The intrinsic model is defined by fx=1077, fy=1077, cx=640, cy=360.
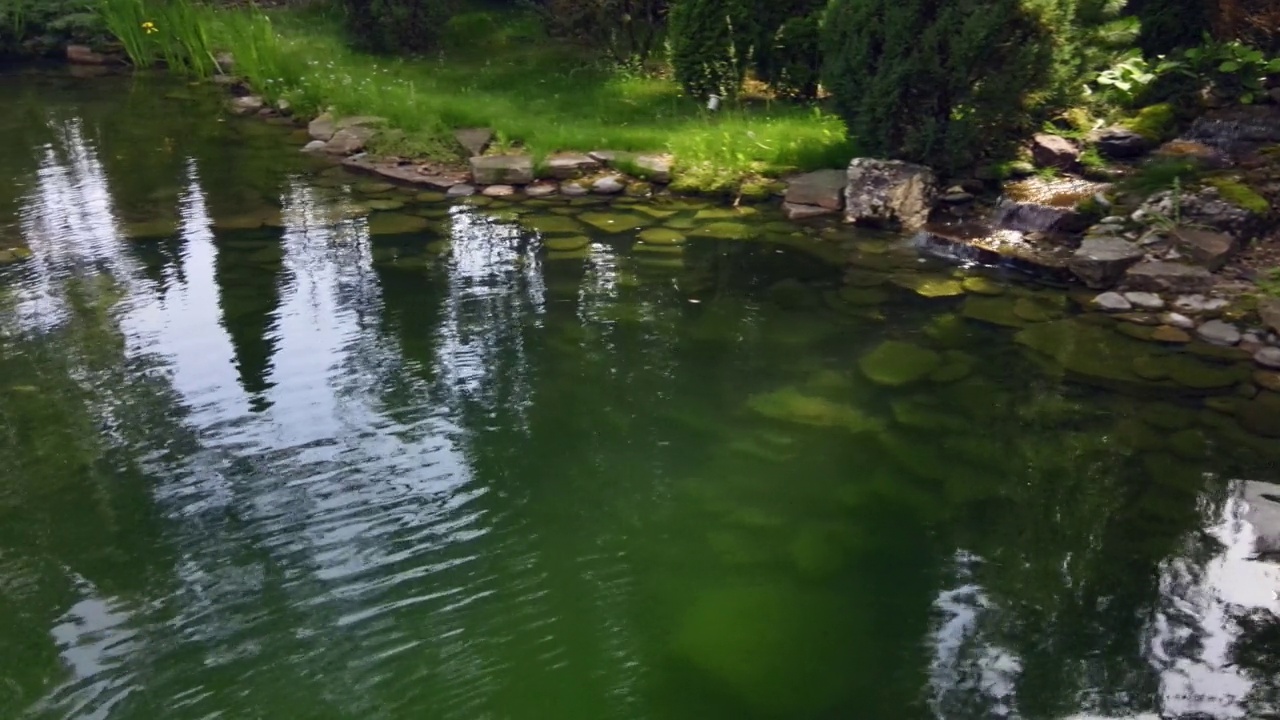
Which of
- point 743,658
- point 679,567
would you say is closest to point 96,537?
point 679,567

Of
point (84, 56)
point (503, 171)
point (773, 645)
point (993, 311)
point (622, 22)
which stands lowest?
point (773, 645)

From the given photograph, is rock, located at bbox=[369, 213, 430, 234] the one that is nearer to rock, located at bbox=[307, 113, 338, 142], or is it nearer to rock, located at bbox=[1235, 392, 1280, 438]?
rock, located at bbox=[307, 113, 338, 142]

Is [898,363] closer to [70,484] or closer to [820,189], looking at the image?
[820,189]

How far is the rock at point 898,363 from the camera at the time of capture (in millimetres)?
4633

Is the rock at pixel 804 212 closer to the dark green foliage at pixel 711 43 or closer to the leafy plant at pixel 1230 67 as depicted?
the dark green foliage at pixel 711 43

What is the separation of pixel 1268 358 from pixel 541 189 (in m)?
4.39

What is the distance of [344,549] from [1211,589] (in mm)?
2720

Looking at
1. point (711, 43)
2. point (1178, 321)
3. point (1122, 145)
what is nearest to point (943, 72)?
point (1122, 145)

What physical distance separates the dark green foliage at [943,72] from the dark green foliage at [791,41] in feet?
3.92

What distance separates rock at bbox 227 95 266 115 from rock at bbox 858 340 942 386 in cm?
680

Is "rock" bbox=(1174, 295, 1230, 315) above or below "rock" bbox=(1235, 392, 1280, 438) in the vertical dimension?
above

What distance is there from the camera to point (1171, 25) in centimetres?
739

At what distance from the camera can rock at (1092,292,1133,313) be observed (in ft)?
17.1

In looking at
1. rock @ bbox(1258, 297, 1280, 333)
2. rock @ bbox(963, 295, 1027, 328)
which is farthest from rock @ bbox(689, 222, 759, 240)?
rock @ bbox(1258, 297, 1280, 333)
